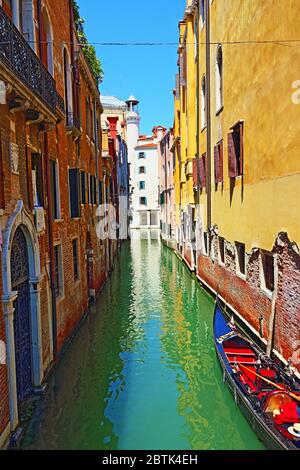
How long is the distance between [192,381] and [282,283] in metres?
2.53

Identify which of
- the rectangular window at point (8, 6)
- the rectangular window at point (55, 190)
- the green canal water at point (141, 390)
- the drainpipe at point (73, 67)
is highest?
the drainpipe at point (73, 67)

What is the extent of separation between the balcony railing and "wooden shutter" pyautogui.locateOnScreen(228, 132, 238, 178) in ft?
16.7

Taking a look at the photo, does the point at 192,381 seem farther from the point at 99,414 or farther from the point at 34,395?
the point at 34,395

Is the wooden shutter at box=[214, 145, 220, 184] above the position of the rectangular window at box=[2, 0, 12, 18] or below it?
below

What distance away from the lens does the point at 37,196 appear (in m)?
7.47

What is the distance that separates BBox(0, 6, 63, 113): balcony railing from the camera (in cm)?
497

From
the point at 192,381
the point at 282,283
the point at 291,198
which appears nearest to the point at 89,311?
the point at 192,381

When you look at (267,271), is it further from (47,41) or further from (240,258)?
(47,41)

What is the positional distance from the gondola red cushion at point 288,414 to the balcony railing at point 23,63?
550 cm

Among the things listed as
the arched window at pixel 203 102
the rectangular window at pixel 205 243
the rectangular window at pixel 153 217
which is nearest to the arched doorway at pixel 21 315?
the rectangular window at pixel 205 243

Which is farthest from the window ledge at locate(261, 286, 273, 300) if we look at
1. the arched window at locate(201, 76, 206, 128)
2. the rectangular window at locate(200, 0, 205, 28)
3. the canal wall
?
the rectangular window at locate(200, 0, 205, 28)

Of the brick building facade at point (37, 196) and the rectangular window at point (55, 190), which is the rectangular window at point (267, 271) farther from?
the rectangular window at point (55, 190)

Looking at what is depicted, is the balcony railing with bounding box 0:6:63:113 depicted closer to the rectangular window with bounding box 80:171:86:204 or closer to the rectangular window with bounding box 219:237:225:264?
the rectangular window with bounding box 80:171:86:204

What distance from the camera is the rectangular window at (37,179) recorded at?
24.0 ft
